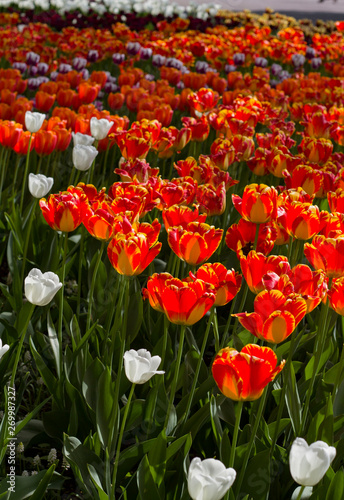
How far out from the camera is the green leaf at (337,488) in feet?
4.35

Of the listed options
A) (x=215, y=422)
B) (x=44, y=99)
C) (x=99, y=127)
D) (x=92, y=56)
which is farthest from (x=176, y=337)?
(x=92, y=56)

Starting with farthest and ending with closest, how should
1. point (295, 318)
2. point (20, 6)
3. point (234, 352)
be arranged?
point (20, 6)
point (295, 318)
point (234, 352)

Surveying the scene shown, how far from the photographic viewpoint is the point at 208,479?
94 cm

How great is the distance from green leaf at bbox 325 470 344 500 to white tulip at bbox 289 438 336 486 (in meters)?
0.37

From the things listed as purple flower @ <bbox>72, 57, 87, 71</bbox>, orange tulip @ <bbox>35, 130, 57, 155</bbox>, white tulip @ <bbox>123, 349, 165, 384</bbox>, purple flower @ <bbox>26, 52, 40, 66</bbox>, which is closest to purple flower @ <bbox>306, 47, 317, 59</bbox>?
purple flower @ <bbox>72, 57, 87, 71</bbox>

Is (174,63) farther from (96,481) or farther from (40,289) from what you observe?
(96,481)

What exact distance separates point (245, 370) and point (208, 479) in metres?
0.25

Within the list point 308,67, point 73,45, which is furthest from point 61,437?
point 308,67

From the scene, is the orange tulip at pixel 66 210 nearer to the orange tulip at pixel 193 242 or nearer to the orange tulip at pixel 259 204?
the orange tulip at pixel 193 242

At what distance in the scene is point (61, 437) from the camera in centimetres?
175

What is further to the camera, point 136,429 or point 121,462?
point 136,429

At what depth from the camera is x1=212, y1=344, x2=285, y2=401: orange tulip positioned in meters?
1.15

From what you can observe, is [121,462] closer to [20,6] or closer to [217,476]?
[217,476]

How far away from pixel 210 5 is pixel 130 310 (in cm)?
1130
